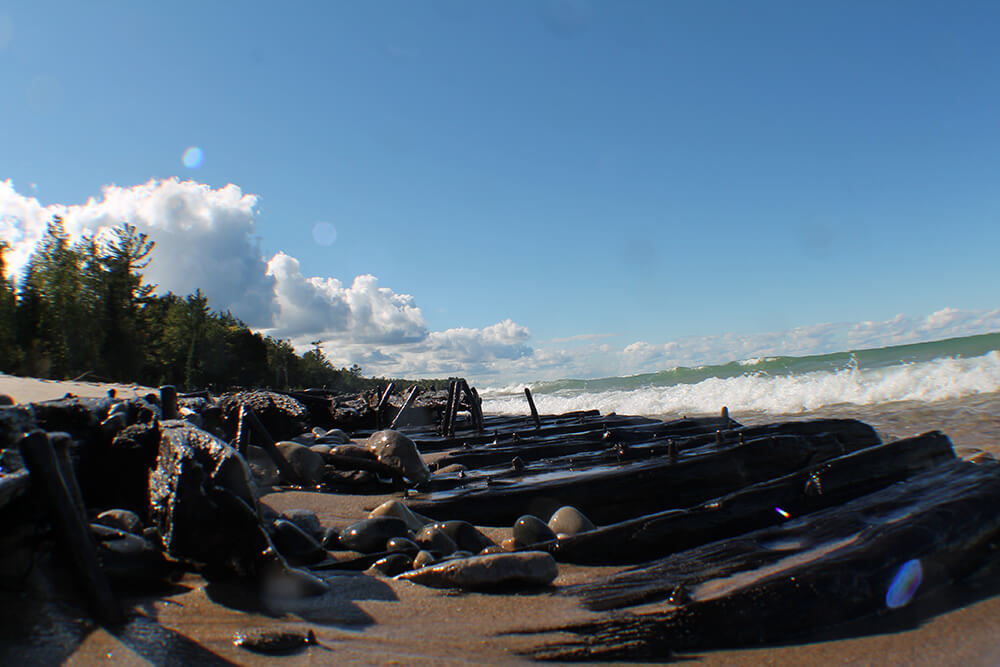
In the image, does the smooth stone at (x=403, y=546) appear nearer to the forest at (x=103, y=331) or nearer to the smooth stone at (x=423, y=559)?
the smooth stone at (x=423, y=559)

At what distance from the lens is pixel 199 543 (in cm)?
248

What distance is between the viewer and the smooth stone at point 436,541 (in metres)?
3.74

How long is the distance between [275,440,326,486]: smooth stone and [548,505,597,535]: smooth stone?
324 cm

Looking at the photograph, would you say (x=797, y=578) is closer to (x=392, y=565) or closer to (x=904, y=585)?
(x=904, y=585)

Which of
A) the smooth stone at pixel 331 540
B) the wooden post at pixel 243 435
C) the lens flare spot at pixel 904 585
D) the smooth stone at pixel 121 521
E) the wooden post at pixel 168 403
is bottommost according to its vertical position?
the lens flare spot at pixel 904 585

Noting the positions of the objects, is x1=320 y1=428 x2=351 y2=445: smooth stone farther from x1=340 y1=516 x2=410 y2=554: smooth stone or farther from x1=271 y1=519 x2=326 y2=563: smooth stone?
x1=271 y1=519 x2=326 y2=563: smooth stone

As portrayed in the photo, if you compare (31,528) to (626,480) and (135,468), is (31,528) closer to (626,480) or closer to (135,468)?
(135,468)

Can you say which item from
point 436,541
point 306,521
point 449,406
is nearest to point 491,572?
point 436,541

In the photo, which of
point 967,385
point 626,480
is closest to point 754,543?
point 626,480

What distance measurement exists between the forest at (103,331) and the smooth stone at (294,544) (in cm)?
2837

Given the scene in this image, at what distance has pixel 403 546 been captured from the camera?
3.73 metres

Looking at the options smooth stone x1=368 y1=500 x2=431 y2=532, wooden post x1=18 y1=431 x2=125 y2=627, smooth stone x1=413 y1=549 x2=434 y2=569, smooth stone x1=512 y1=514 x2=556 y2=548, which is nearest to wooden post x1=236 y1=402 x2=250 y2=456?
smooth stone x1=368 y1=500 x2=431 y2=532

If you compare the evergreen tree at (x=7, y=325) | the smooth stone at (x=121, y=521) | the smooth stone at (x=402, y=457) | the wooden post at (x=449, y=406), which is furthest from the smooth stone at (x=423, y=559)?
the evergreen tree at (x=7, y=325)

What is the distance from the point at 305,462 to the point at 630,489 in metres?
3.82
